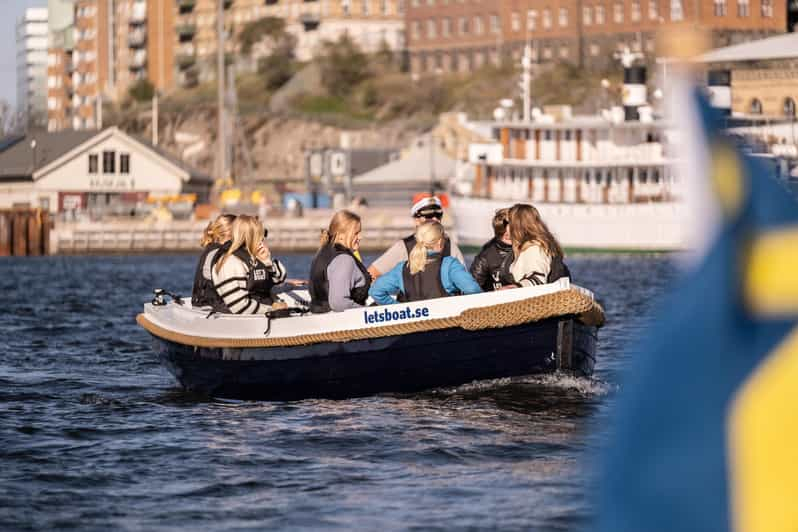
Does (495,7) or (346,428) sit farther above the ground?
(495,7)

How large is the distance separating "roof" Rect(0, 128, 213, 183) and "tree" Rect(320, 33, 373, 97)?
36020 mm

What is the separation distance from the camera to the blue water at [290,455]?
11.2 metres

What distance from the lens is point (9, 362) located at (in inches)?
944

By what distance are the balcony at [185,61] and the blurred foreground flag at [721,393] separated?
500 feet

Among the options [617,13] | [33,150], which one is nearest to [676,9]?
[617,13]

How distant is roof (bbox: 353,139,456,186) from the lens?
101 metres

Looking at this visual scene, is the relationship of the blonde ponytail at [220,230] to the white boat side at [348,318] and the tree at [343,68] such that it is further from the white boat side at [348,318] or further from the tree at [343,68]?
the tree at [343,68]

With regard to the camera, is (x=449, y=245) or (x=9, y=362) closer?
(x=449, y=245)

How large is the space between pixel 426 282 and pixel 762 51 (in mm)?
80033

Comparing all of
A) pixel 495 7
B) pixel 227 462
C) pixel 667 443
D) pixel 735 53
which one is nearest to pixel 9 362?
pixel 227 462

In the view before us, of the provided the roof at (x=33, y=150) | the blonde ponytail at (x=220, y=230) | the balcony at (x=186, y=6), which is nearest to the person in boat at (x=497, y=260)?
the blonde ponytail at (x=220, y=230)

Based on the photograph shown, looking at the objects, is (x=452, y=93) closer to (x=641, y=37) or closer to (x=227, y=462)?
(x=641, y=37)

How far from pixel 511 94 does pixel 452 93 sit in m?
11.2

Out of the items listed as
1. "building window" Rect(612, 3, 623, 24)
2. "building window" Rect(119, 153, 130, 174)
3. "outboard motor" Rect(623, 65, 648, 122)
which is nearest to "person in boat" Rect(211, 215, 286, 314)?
"outboard motor" Rect(623, 65, 648, 122)
